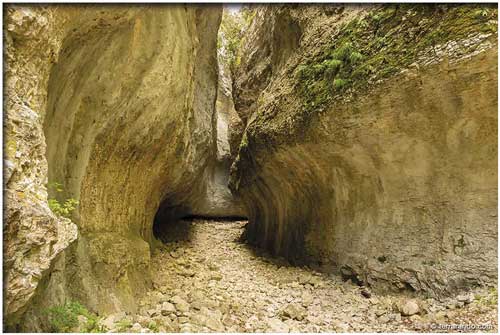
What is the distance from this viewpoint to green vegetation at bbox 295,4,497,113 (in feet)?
14.9

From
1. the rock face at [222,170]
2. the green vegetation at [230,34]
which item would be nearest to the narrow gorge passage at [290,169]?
the rock face at [222,170]

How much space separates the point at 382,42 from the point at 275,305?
4.69 metres

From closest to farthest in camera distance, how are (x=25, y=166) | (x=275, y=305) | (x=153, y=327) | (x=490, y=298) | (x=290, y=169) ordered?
1. (x=25, y=166)
2. (x=153, y=327)
3. (x=490, y=298)
4. (x=275, y=305)
5. (x=290, y=169)

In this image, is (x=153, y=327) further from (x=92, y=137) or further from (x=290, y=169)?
(x=290, y=169)

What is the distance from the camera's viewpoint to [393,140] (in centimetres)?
564

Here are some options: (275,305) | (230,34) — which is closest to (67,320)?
(275,305)

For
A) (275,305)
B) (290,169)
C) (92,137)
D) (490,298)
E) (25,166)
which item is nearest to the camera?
(25,166)

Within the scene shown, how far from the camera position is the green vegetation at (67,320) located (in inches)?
125

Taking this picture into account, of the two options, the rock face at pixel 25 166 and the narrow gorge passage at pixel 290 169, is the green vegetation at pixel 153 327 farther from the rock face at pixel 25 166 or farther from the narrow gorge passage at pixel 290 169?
the rock face at pixel 25 166

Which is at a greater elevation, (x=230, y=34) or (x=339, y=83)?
(x=230, y=34)

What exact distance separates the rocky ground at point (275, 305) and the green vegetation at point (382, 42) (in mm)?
3402

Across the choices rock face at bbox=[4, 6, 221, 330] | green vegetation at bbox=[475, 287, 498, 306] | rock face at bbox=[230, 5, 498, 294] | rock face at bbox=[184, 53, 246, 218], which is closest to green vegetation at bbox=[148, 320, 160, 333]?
rock face at bbox=[4, 6, 221, 330]

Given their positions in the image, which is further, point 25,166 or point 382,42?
point 382,42

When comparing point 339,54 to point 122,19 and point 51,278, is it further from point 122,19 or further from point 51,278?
point 51,278
